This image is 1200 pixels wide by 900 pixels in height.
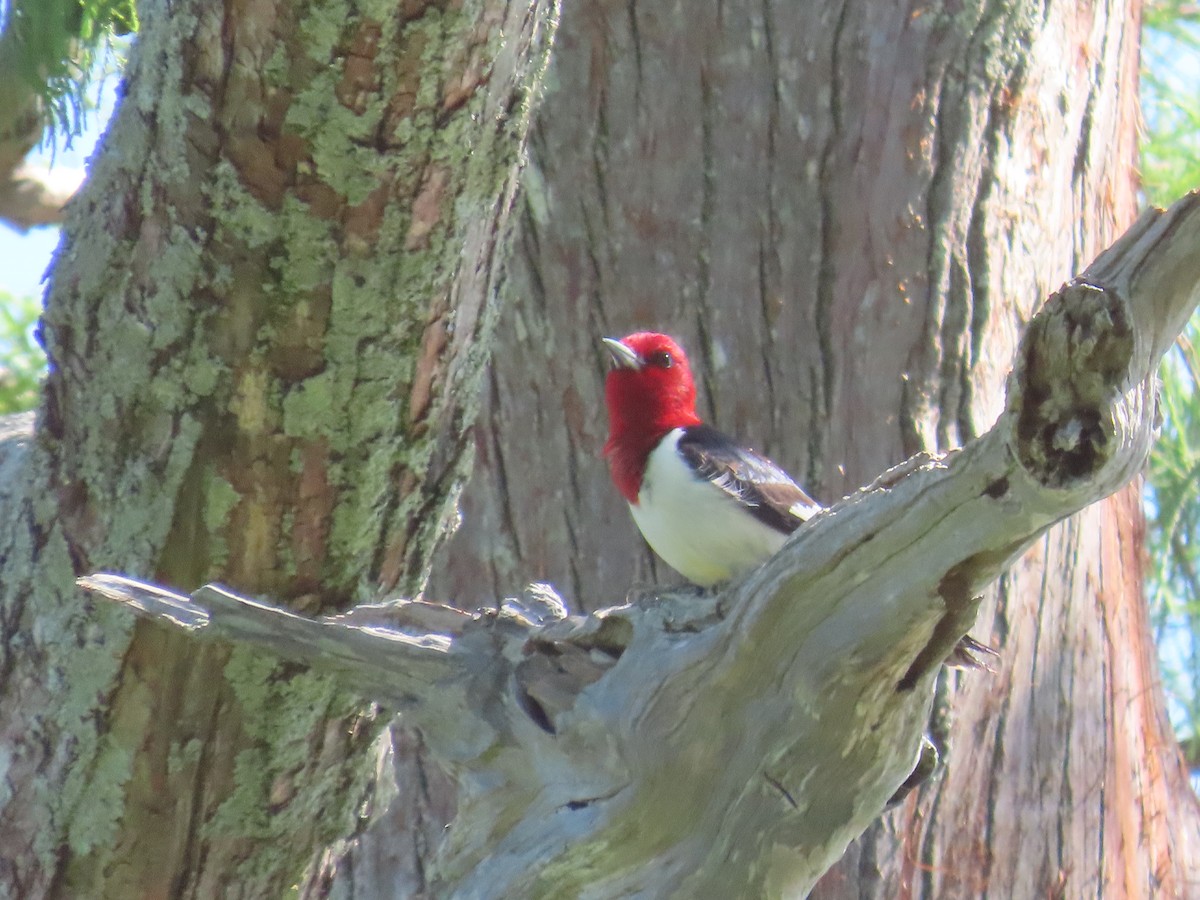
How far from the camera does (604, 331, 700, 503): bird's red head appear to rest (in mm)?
3406

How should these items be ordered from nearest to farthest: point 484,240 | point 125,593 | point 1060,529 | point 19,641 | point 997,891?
point 125,593 < point 484,240 < point 19,641 < point 997,891 < point 1060,529

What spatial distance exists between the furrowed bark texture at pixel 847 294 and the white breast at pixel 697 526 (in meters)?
0.32

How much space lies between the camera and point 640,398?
3418mm

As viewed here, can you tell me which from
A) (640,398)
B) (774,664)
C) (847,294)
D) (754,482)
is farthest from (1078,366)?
(847,294)

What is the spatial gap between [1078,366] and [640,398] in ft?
6.57

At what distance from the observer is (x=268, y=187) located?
221cm

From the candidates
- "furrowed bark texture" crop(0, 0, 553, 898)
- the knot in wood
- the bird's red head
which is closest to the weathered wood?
the knot in wood

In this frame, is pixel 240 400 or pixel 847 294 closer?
pixel 240 400

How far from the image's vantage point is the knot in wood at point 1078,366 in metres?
1.44

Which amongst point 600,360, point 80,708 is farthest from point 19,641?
point 600,360

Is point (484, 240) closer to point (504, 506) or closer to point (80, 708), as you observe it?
point (80, 708)

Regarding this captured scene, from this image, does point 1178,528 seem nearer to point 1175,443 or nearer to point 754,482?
point 1175,443

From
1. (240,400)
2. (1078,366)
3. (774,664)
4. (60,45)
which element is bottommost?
(774,664)

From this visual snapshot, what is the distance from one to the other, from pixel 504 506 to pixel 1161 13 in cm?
478
